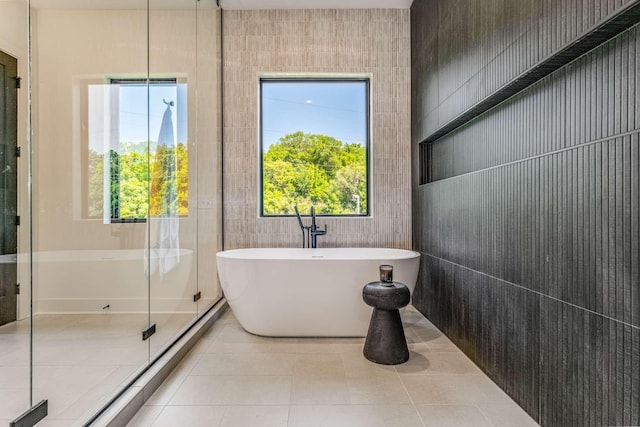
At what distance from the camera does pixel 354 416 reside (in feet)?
5.04

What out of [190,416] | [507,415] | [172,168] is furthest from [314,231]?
[507,415]

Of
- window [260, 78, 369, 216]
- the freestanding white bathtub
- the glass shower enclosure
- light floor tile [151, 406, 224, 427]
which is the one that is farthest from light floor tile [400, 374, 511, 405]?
window [260, 78, 369, 216]

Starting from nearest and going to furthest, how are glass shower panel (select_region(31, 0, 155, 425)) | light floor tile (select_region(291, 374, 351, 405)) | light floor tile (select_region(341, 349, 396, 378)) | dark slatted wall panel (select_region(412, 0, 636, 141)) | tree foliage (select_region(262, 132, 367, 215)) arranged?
dark slatted wall panel (select_region(412, 0, 636, 141)) → light floor tile (select_region(291, 374, 351, 405)) → glass shower panel (select_region(31, 0, 155, 425)) → light floor tile (select_region(341, 349, 396, 378)) → tree foliage (select_region(262, 132, 367, 215))

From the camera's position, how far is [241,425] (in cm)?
148

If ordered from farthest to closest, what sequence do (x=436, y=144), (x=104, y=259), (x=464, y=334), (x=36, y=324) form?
1. (x=436, y=144)
2. (x=104, y=259)
3. (x=464, y=334)
4. (x=36, y=324)

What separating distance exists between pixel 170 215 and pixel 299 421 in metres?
1.73

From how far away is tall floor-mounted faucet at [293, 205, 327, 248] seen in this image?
3.20 meters

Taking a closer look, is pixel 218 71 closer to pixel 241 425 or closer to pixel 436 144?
pixel 436 144

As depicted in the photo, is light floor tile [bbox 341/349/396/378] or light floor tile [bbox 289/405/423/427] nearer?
light floor tile [bbox 289/405/423/427]

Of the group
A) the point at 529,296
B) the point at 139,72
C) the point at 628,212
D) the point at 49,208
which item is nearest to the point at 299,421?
the point at 529,296

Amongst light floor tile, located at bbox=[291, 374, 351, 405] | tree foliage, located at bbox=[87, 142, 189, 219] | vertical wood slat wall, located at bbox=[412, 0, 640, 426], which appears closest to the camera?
vertical wood slat wall, located at bbox=[412, 0, 640, 426]

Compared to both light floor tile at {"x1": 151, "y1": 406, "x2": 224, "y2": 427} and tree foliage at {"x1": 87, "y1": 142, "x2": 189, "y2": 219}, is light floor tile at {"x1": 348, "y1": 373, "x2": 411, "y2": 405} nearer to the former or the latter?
light floor tile at {"x1": 151, "y1": 406, "x2": 224, "y2": 427}

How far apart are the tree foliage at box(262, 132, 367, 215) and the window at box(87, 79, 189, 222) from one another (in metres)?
1.21

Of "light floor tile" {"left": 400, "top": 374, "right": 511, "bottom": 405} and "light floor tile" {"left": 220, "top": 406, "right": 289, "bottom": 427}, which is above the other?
"light floor tile" {"left": 400, "top": 374, "right": 511, "bottom": 405}
